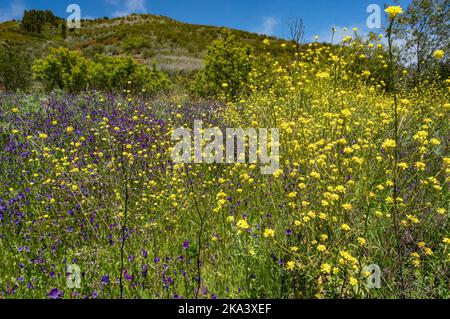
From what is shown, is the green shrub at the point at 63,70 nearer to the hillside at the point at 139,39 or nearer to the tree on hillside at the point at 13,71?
the tree on hillside at the point at 13,71

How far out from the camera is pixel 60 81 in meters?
13.0

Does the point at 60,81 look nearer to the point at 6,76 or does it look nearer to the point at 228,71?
the point at 6,76

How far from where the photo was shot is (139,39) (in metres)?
29.6

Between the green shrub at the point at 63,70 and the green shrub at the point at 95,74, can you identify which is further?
the green shrub at the point at 63,70

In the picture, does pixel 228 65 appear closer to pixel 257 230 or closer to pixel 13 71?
pixel 257 230

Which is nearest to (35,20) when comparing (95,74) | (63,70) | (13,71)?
(13,71)

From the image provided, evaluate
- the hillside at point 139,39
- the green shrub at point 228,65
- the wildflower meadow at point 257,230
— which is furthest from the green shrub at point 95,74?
the hillside at point 139,39

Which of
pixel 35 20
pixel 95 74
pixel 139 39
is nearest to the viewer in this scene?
pixel 95 74

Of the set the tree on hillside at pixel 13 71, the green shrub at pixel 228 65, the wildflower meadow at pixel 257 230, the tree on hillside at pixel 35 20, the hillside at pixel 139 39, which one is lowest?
the wildflower meadow at pixel 257 230

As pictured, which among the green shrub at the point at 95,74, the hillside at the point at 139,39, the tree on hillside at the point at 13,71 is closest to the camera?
the green shrub at the point at 95,74

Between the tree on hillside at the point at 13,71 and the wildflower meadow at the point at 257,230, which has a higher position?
the tree on hillside at the point at 13,71

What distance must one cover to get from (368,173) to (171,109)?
188 inches

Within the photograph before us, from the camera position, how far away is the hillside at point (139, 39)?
2755cm
